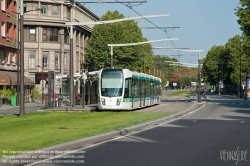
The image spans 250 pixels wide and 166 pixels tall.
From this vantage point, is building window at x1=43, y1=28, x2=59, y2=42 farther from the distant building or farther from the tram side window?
the tram side window

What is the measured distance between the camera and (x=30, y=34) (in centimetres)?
8762

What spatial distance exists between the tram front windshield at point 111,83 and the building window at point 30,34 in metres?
48.3

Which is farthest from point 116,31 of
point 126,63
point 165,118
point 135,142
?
point 135,142

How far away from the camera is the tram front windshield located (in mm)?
41000

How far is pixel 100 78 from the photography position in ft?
136

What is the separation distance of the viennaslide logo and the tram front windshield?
25.7 meters

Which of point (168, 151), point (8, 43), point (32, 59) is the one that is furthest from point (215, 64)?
point (168, 151)

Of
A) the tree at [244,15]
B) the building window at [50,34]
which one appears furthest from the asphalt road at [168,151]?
the building window at [50,34]

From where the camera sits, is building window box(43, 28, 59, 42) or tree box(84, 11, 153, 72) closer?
building window box(43, 28, 59, 42)

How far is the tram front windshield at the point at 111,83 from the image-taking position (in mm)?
41000

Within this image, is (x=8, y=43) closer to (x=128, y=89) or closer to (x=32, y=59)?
(x=32, y=59)

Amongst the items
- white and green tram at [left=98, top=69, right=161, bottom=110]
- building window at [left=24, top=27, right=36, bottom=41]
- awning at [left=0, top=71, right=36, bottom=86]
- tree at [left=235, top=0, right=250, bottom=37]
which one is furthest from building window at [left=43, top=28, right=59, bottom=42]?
white and green tram at [left=98, top=69, right=161, bottom=110]

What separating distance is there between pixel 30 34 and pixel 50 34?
3.17 m

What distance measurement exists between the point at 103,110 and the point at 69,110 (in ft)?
10.1
